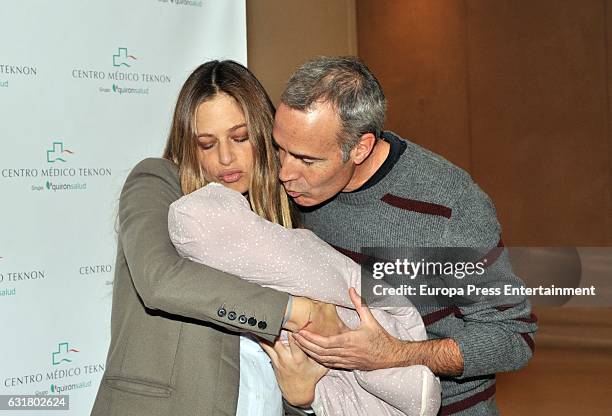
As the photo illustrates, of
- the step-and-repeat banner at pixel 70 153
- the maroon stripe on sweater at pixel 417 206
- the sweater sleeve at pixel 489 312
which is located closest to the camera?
the sweater sleeve at pixel 489 312

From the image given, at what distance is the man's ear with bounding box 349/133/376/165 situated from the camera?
1.85 m

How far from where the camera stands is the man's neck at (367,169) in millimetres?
1908

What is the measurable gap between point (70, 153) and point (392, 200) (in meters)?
1.47

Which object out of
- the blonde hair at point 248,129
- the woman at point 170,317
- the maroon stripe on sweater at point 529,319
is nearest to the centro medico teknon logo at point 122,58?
the blonde hair at point 248,129

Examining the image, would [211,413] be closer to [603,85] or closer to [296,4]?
[296,4]

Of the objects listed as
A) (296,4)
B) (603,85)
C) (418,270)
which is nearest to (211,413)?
(418,270)

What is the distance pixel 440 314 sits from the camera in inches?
73.4

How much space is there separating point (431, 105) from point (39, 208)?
15.8 feet

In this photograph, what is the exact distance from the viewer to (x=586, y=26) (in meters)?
6.41

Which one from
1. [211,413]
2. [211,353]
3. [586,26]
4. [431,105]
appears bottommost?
[211,413]

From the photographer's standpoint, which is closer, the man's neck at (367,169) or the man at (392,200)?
the man at (392,200)

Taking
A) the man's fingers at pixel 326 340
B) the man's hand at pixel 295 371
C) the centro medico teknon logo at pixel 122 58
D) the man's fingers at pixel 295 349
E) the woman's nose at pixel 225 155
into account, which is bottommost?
the man's hand at pixel 295 371

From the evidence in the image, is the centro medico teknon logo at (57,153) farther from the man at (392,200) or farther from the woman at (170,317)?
the man at (392,200)

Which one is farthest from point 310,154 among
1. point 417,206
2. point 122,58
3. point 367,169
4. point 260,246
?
point 122,58
